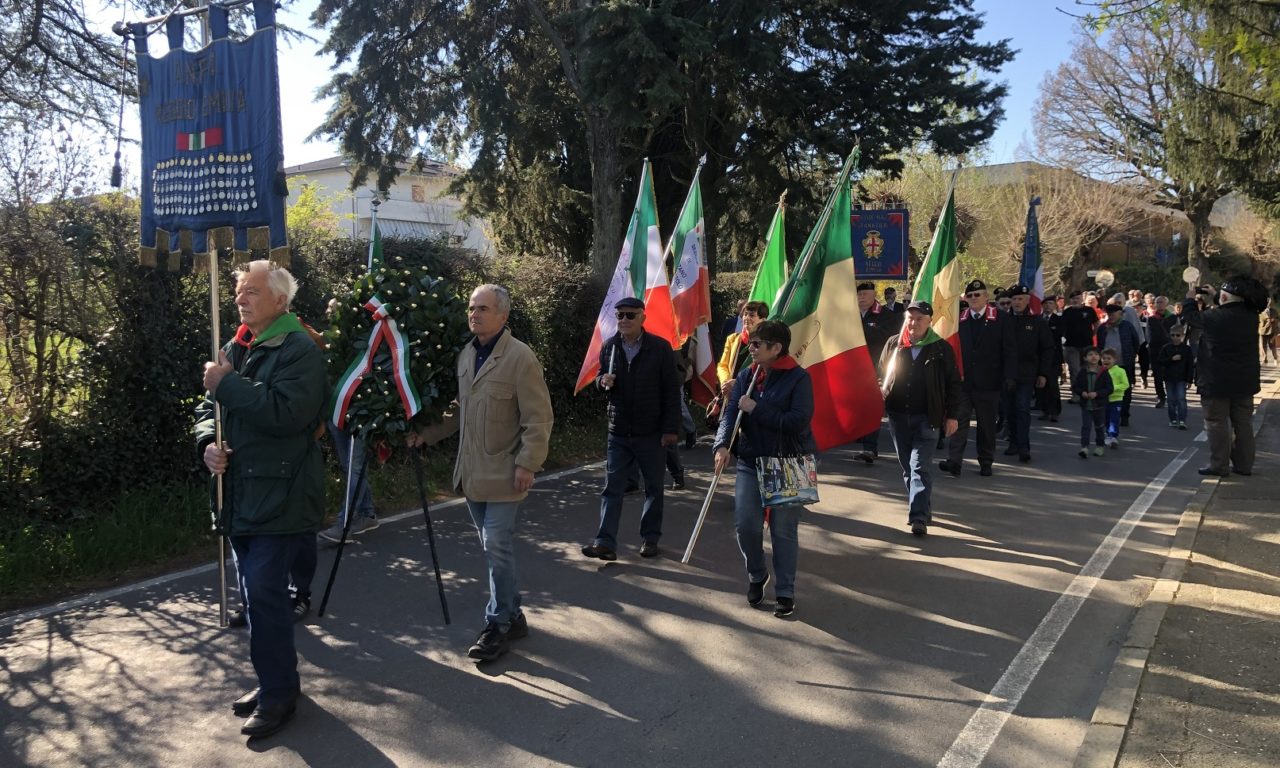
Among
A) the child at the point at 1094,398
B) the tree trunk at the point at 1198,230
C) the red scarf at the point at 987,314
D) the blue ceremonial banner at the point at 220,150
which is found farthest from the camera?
the tree trunk at the point at 1198,230

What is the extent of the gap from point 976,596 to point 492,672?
3195 mm

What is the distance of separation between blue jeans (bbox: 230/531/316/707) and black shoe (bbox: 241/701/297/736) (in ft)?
0.09

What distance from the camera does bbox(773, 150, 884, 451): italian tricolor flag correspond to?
6.22m

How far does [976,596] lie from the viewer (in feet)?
18.5

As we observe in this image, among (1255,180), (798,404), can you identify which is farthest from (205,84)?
(1255,180)

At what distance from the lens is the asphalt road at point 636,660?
373 cm

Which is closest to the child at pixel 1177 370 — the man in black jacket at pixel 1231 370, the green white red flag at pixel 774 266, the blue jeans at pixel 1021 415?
the blue jeans at pixel 1021 415

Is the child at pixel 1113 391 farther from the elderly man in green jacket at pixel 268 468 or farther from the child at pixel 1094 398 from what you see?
the elderly man in green jacket at pixel 268 468

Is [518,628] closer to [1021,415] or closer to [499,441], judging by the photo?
[499,441]

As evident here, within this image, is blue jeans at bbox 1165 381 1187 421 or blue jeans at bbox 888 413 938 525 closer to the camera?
blue jeans at bbox 888 413 938 525

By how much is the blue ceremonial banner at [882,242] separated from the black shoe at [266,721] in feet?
45.2

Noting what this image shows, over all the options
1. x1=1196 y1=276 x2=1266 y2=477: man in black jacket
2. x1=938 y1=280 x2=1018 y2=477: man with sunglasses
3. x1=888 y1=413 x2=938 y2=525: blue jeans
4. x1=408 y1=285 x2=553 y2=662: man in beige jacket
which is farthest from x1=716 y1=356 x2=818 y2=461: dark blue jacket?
x1=1196 y1=276 x2=1266 y2=477: man in black jacket

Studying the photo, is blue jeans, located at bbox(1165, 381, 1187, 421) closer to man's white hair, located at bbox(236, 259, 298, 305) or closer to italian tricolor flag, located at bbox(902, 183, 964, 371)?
italian tricolor flag, located at bbox(902, 183, 964, 371)

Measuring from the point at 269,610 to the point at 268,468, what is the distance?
2.06 feet
